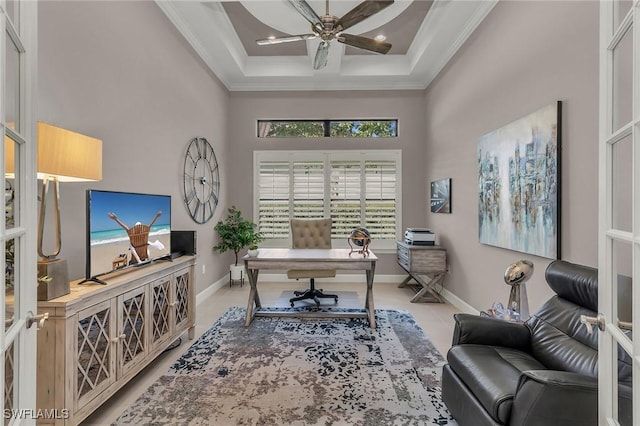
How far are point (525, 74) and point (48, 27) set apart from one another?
11.7ft

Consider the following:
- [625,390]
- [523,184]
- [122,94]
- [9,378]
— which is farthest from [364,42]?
[9,378]

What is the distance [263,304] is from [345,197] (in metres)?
2.29

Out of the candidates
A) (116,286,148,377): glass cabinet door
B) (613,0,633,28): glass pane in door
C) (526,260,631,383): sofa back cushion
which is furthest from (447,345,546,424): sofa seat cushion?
(116,286,148,377): glass cabinet door

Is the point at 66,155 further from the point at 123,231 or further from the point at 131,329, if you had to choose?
the point at 131,329

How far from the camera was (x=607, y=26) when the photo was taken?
1.05 meters

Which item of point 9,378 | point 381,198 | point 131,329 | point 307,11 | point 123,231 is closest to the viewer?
point 9,378

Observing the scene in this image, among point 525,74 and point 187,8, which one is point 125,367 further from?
point 525,74

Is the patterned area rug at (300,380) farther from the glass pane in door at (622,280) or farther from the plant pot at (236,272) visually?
the plant pot at (236,272)

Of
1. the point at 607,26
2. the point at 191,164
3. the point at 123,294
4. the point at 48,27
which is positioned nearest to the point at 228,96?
the point at 191,164

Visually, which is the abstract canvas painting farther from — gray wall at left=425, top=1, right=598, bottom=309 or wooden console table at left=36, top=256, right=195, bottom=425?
wooden console table at left=36, top=256, right=195, bottom=425

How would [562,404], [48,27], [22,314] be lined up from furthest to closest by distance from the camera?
1. [48,27]
2. [562,404]
3. [22,314]

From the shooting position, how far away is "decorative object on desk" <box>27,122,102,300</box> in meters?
1.59

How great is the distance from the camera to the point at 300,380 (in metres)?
2.35

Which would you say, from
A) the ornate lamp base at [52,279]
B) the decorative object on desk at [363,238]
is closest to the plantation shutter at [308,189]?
the decorative object on desk at [363,238]
